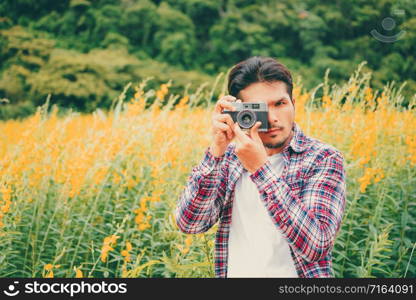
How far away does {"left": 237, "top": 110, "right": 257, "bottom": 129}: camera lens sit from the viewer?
1.39 m

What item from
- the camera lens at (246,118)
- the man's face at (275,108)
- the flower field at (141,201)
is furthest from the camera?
the flower field at (141,201)

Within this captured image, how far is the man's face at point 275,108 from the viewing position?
1.50 metres

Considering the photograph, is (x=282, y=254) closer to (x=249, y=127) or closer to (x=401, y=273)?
(x=249, y=127)

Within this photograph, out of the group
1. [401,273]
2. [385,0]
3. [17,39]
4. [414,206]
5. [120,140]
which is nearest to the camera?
[401,273]

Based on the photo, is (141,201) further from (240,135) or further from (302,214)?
(302,214)

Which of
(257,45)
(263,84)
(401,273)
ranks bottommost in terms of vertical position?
(401,273)

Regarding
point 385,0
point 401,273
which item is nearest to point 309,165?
point 401,273

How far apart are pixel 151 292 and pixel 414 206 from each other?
2.09 m

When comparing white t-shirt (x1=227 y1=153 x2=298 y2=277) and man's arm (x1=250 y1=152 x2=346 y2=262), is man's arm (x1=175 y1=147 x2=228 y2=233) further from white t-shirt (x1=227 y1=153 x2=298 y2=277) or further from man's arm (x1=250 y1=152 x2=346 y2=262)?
man's arm (x1=250 y1=152 x2=346 y2=262)

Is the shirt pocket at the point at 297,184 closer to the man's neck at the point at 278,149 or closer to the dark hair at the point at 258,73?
the man's neck at the point at 278,149

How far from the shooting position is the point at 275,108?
1.52 metres

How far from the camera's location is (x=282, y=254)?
1431 millimetres

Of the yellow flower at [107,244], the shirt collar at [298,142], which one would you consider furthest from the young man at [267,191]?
the yellow flower at [107,244]

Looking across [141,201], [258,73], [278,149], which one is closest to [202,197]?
[278,149]
